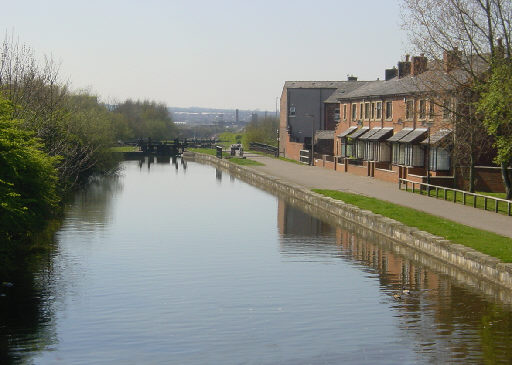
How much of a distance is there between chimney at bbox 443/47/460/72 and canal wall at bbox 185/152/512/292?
835 centimetres

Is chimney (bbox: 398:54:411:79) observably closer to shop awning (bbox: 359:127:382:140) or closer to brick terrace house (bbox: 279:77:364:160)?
shop awning (bbox: 359:127:382:140)

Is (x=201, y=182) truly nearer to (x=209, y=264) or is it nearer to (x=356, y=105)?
(x=356, y=105)

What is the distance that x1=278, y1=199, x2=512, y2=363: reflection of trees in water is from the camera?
1588cm

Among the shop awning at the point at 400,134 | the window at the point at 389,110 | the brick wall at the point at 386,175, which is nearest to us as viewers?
the brick wall at the point at 386,175

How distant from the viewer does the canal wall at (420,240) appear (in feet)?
67.5

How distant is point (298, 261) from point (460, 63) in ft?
52.6

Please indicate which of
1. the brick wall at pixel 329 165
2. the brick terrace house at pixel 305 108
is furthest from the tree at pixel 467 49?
the brick terrace house at pixel 305 108

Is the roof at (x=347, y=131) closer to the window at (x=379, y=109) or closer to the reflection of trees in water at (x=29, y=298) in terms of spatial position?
the window at (x=379, y=109)

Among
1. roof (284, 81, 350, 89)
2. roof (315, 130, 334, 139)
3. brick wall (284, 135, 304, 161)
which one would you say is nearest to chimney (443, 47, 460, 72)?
roof (315, 130, 334, 139)

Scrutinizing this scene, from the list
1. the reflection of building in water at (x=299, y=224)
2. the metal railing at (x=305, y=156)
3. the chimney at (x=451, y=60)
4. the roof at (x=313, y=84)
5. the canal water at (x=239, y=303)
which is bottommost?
the canal water at (x=239, y=303)

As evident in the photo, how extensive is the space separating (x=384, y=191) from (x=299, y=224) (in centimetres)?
902

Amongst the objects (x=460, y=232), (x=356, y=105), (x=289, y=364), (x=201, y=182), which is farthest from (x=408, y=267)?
(x=356, y=105)

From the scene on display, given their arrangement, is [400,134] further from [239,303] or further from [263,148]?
[263,148]

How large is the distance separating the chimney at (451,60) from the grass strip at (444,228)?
7.29 m
